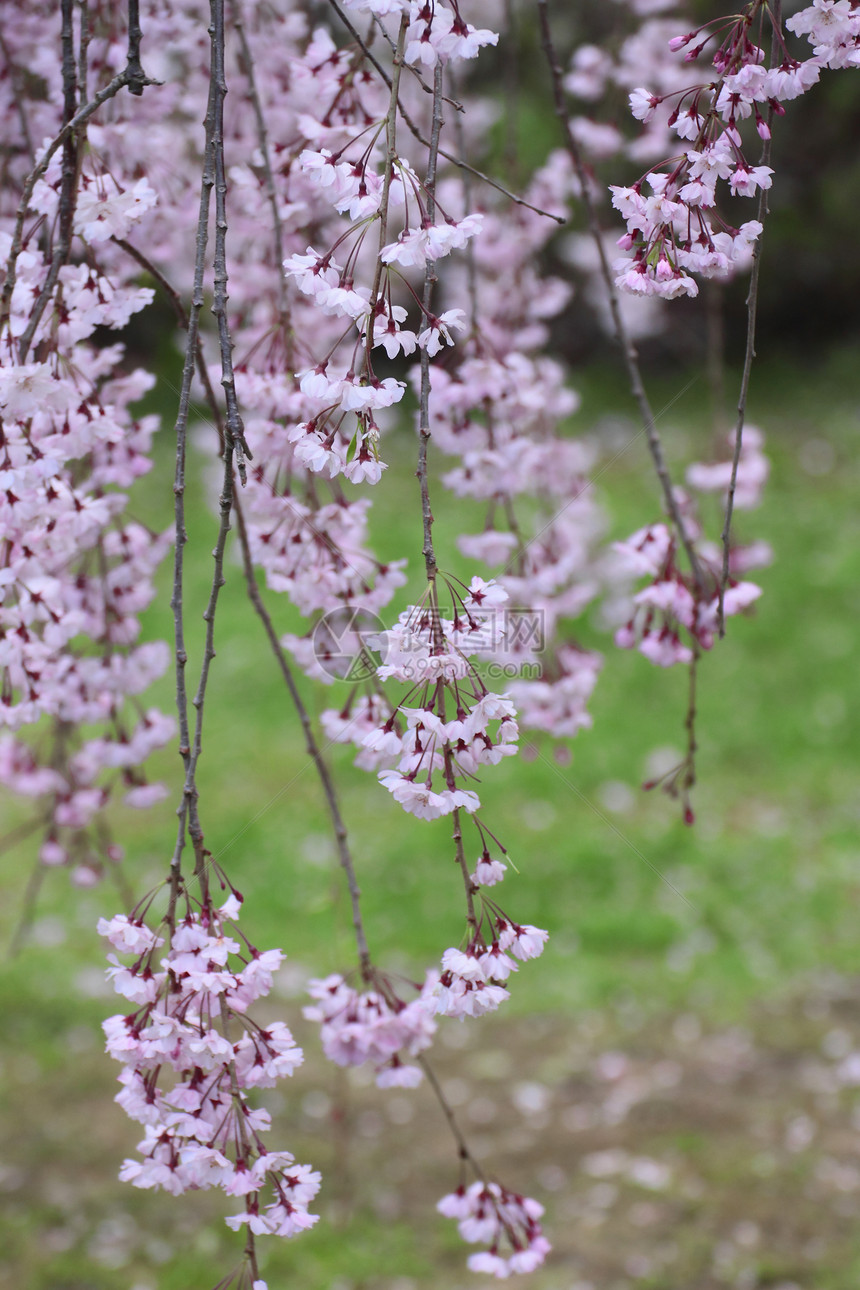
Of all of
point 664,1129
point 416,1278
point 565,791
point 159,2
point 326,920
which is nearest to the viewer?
point 159,2

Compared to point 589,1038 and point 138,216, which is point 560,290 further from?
point 589,1038

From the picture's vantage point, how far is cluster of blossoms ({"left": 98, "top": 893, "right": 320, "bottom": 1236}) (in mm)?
972

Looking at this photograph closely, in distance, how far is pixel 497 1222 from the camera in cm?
138

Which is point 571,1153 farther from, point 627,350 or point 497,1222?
point 627,350

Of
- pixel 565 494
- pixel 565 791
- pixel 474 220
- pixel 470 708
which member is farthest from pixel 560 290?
pixel 565 791

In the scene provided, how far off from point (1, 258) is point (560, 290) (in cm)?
151

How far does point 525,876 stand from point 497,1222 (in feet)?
8.26

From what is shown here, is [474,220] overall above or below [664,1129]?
above

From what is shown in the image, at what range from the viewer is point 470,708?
942 millimetres

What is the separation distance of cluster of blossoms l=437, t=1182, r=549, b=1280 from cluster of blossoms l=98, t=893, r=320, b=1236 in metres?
0.40

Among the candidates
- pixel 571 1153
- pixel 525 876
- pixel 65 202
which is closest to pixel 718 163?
pixel 65 202

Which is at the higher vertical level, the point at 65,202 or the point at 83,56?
the point at 83,56

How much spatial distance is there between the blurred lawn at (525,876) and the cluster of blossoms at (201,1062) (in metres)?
0.70

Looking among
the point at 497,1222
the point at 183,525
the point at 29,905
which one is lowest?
the point at 497,1222
